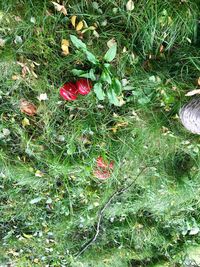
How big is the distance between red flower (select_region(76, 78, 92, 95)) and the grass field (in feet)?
0.38

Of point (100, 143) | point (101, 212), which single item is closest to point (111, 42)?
point (100, 143)

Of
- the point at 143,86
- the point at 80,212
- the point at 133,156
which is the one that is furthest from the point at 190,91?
the point at 80,212

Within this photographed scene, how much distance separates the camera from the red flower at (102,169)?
9.52 feet

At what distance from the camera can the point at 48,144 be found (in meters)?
2.94

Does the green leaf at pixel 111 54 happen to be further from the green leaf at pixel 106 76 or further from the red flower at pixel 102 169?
the red flower at pixel 102 169

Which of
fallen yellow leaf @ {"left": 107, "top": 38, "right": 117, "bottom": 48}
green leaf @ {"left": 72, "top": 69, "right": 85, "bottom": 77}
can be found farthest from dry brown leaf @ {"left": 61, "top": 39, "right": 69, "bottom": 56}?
fallen yellow leaf @ {"left": 107, "top": 38, "right": 117, "bottom": 48}

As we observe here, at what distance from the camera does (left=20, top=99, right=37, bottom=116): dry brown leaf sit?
2.80m

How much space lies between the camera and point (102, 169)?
296 cm

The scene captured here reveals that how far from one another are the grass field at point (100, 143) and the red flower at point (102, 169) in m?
0.05

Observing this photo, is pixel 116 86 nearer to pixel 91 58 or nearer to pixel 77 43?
pixel 91 58

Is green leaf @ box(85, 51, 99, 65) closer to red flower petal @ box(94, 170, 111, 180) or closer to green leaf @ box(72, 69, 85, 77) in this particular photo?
green leaf @ box(72, 69, 85, 77)

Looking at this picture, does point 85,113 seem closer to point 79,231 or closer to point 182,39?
point 182,39

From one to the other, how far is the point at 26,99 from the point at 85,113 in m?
0.46

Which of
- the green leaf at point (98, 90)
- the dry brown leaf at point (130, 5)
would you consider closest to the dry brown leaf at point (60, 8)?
the dry brown leaf at point (130, 5)
